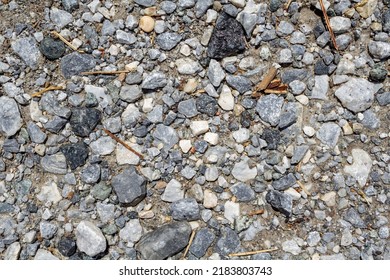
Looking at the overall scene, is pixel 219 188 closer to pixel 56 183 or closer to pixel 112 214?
pixel 112 214

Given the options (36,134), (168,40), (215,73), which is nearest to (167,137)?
(215,73)

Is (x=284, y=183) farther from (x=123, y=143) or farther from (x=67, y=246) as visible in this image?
(x=67, y=246)

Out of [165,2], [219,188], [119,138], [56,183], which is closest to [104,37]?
[165,2]

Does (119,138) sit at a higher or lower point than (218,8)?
lower

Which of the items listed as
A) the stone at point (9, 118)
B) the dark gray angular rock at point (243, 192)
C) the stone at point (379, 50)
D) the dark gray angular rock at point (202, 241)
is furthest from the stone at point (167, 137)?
the stone at point (379, 50)

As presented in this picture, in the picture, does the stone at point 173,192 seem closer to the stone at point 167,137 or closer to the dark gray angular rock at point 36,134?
the stone at point 167,137

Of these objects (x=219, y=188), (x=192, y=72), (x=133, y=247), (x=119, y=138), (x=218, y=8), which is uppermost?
(x=218, y=8)
